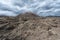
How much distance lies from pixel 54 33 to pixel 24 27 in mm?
2511

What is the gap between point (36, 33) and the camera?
11219 millimetres

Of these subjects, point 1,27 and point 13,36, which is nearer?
point 13,36

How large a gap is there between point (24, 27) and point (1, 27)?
6.62 ft

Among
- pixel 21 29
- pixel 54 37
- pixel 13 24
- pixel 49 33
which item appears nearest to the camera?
pixel 54 37

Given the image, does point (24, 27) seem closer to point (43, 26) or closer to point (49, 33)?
point (43, 26)

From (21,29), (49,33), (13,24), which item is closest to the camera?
(49,33)

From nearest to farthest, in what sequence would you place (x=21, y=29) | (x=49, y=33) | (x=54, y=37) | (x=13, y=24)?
(x=54, y=37) < (x=49, y=33) < (x=21, y=29) < (x=13, y=24)

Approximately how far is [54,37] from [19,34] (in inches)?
98.7

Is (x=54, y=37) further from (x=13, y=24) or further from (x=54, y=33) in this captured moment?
(x=13, y=24)

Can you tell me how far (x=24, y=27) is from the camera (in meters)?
12.3

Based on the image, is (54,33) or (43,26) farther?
(43,26)

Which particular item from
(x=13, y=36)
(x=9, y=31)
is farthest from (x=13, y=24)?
(x=13, y=36)

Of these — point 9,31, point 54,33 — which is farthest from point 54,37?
point 9,31

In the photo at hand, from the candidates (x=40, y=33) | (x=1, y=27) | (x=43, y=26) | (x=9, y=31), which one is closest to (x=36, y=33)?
(x=40, y=33)
